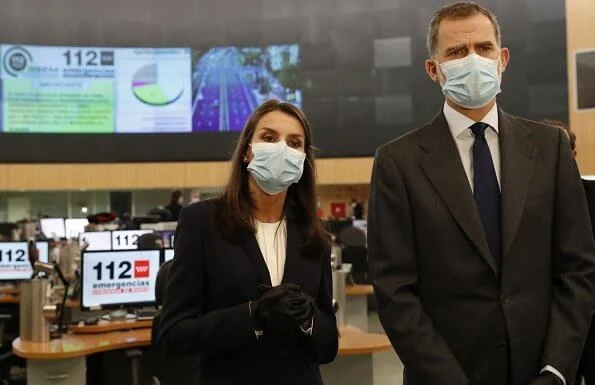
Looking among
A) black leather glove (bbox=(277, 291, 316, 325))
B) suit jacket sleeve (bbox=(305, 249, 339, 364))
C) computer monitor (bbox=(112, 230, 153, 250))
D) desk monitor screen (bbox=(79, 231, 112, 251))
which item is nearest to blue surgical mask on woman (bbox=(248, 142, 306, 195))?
suit jacket sleeve (bbox=(305, 249, 339, 364))

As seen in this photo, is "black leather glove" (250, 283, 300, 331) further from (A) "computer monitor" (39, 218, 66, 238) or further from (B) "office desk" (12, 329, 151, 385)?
(A) "computer monitor" (39, 218, 66, 238)

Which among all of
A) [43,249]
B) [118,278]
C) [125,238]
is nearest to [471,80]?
[118,278]

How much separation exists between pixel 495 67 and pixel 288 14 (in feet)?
39.9

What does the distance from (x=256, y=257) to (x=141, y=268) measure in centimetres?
326

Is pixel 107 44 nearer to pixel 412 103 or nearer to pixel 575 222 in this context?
pixel 412 103

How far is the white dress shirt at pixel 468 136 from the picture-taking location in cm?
175

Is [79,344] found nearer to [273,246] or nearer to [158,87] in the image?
[273,246]

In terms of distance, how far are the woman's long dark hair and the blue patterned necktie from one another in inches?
25.6

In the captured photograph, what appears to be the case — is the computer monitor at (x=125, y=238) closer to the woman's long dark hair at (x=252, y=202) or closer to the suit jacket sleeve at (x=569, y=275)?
the woman's long dark hair at (x=252, y=202)

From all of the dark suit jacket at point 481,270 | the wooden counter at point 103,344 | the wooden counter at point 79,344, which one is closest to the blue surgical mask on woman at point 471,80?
the dark suit jacket at point 481,270

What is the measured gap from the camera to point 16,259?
7125 millimetres

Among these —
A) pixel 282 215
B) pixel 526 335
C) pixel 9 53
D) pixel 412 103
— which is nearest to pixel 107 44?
pixel 9 53

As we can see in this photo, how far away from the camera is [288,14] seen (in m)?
13.5

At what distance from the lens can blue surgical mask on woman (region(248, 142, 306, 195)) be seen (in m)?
2.12
